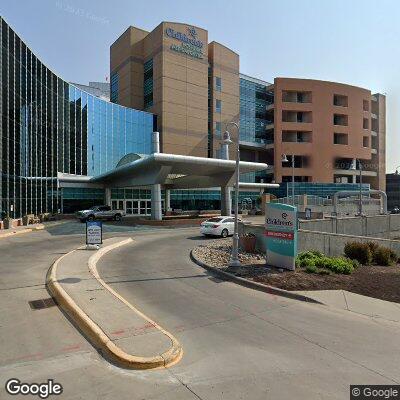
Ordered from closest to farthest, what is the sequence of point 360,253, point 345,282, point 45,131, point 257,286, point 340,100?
1. point 257,286
2. point 345,282
3. point 360,253
4. point 45,131
5. point 340,100

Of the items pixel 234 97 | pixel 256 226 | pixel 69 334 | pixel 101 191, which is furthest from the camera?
pixel 234 97

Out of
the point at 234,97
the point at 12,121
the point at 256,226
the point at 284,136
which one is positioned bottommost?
the point at 256,226

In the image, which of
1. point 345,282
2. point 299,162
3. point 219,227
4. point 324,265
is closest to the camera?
point 345,282

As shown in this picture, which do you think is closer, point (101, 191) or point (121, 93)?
point (101, 191)

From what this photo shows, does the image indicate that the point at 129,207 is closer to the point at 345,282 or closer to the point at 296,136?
the point at 296,136

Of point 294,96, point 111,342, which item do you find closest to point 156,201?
point 111,342

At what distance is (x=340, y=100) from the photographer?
8131 centimetres

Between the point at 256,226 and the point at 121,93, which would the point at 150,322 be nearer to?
the point at 256,226

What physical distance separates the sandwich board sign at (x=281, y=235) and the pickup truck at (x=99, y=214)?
2892cm

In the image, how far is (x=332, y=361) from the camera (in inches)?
240

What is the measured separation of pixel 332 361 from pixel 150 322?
3.47m

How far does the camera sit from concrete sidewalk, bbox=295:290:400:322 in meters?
8.84

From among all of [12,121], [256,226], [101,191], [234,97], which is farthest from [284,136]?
[256,226]

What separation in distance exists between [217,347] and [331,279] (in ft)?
22.3
